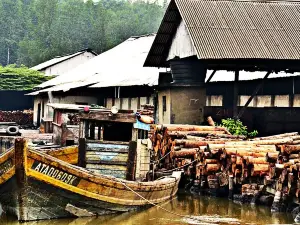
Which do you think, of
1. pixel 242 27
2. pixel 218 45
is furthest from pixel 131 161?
pixel 242 27

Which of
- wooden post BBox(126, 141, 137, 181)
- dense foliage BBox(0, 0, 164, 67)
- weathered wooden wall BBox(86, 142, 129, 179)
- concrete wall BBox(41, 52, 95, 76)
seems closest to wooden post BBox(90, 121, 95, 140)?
weathered wooden wall BBox(86, 142, 129, 179)

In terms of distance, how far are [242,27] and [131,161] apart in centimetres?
1295

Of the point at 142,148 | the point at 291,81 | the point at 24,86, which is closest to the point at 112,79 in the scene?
the point at 291,81

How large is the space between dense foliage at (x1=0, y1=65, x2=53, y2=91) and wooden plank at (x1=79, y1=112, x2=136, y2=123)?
53562 millimetres

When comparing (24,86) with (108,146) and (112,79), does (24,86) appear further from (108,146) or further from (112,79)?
(108,146)

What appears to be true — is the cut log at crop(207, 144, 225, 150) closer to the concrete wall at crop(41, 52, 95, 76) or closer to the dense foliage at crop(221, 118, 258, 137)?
the dense foliage at crop(221, 118, 258, 137)

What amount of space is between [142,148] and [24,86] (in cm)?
5460

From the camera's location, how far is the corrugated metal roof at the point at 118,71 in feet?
134

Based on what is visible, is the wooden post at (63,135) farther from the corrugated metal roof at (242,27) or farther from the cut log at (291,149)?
the cut log at (291,149)

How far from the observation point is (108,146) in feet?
65.7

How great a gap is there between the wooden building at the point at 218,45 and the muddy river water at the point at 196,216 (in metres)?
8.42

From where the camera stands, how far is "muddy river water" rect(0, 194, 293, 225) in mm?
18938

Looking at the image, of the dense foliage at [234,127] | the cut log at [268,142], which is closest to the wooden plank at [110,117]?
the cut log at [268,142]

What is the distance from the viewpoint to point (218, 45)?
2989 cm
